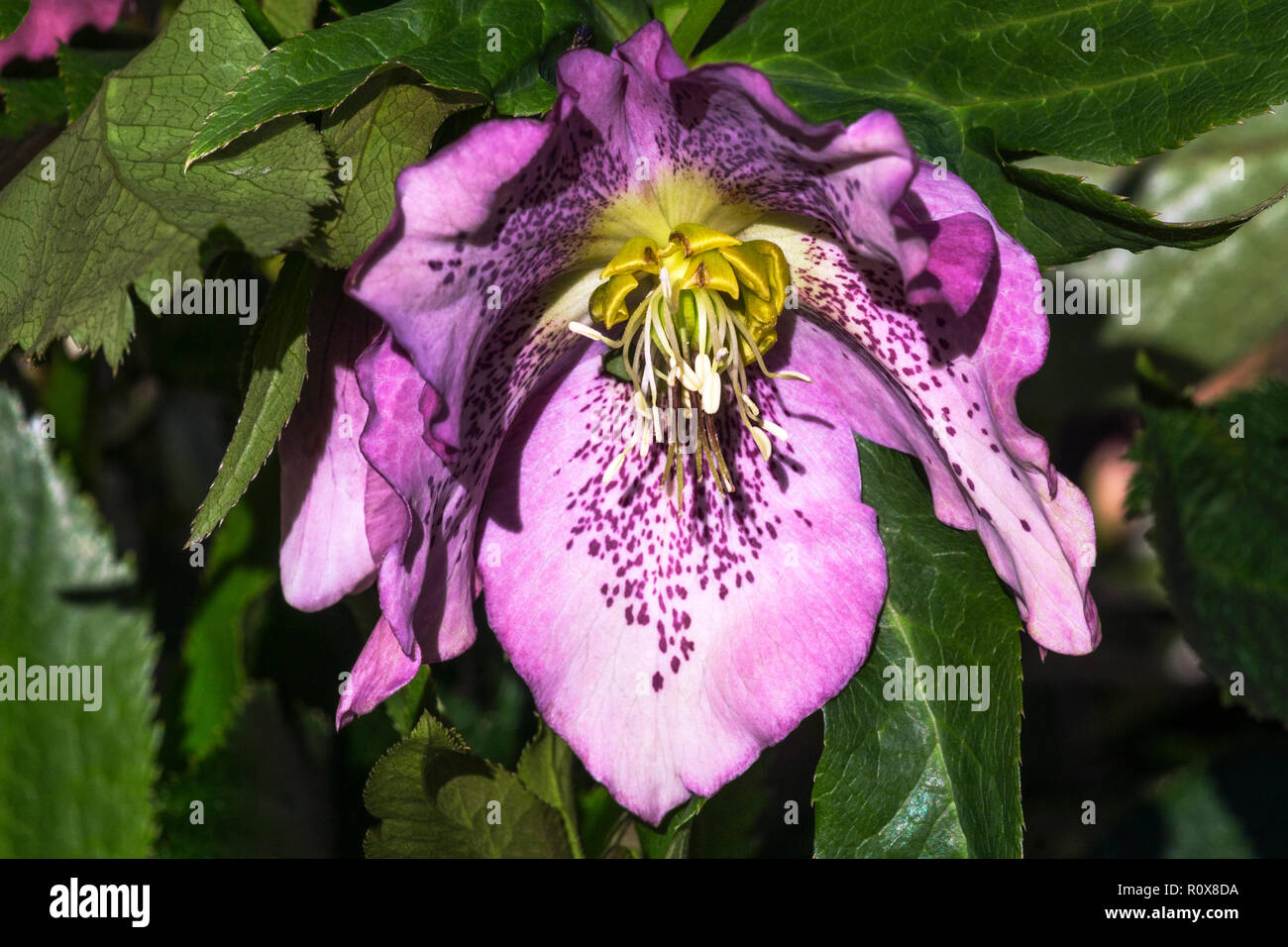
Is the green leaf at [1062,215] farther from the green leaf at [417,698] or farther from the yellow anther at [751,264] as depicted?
the green leaf at [417,698]

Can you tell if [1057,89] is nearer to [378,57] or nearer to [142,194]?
[378,57]

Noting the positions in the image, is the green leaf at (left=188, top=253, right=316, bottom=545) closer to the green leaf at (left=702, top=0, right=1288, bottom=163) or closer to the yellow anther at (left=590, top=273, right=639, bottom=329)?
the yellow anther at (left=590, top=273, right=639, bottom=329)

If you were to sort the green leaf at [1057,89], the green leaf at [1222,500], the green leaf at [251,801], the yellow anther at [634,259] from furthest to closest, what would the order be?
the green leaf at [1222,500] → the green leaf at [251,801] → the yellow anther at [634,259] → the green leaf at [1057,89]

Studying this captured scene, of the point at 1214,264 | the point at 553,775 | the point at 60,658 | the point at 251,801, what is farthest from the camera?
the point at 1214,264

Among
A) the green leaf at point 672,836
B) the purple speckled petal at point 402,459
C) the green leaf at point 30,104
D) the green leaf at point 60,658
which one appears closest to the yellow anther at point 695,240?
the purple speckled petal at point 402,459

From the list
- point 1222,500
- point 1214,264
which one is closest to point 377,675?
point 1222,500
